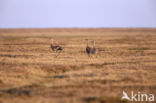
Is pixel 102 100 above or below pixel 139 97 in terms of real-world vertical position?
above

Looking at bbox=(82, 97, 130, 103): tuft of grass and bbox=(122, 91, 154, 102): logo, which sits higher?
bbox=(82, 97, 130, 103): tuft of grass

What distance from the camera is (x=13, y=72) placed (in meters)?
15.7

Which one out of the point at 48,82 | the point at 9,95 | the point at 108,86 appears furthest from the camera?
the point at 48,82

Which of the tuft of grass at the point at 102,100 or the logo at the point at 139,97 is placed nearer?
the tuft of grass at the point at 102,100

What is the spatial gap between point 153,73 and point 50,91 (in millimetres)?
5794

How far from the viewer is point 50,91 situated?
38.4 feet

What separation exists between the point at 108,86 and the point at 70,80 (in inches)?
68.6

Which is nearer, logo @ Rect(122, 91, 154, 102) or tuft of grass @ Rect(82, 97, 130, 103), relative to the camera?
tuft of grass @ Rect(82, 97, 130, 103)

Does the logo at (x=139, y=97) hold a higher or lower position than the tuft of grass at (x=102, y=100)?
lower

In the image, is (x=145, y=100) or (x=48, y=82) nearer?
(x=145, y=100)

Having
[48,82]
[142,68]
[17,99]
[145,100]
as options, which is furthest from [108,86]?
[142,68]

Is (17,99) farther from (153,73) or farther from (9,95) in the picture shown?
(153,73)

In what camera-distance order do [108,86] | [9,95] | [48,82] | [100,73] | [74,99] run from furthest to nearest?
1. [100,73]
2. [48,82]
3. [108,86]
4. [9,95]
5. [74,99]

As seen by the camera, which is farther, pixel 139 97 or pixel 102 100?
pixel 139 97
